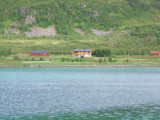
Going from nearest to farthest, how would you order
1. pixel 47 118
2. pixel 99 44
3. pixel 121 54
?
1. pixel 47 118
2. pixel 121 54
3. pixel 99 44

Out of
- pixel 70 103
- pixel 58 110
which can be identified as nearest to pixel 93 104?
pixel 70 103

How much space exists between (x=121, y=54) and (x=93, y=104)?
389 feet

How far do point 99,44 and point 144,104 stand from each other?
160 metres

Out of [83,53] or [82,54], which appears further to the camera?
[83,53]

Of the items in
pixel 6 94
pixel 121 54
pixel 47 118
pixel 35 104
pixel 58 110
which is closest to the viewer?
pixel 47 118

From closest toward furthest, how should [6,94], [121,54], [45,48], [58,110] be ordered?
[58,110], [6,94], [121,54], [45,48]

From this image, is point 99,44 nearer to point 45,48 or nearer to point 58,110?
point 45,48

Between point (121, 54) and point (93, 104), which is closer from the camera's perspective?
point (93, 104)

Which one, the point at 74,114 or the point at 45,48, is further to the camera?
the point at 45,48

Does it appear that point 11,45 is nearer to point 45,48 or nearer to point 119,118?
point 45,48

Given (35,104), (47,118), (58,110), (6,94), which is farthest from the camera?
(6,94)

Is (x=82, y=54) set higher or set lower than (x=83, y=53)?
lower

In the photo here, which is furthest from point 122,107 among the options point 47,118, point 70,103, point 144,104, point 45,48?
point 45,48

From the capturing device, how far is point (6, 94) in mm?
46125
